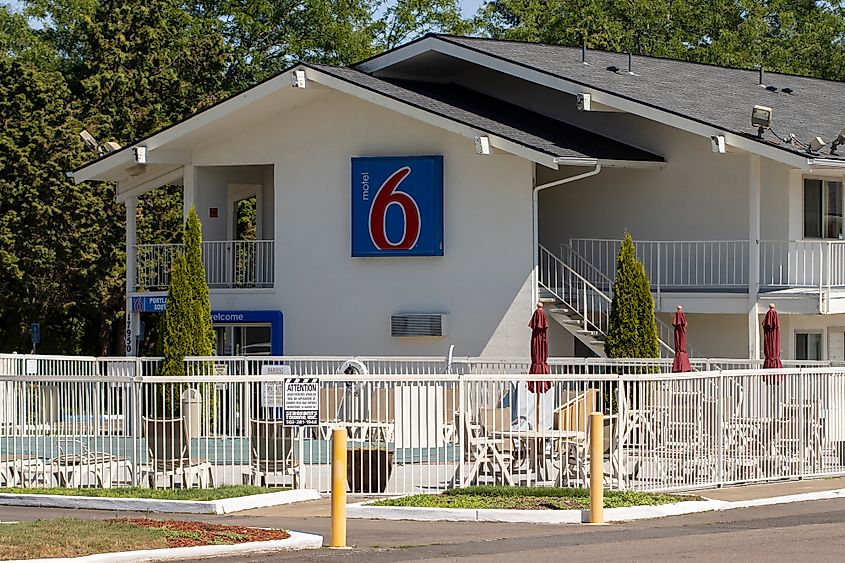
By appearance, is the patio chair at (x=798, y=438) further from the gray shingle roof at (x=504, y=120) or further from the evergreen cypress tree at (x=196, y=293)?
the evergreen cypress tree at (x=196, y=293)

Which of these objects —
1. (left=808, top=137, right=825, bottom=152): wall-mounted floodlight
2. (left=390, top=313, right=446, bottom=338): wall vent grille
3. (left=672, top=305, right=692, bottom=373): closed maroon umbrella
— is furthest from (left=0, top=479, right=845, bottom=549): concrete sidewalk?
(left=390, top=313, right=446, bottom=338): wall vent grille

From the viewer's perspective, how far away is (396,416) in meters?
20.2

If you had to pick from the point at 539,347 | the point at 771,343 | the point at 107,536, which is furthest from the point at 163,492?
the point at 771,343

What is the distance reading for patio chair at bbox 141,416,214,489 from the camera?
2030 centimetres

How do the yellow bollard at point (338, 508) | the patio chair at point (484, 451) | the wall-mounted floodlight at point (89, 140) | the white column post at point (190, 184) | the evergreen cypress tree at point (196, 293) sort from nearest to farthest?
the yellow bollard at point (338, 508), the patio chair at point (484, 451), the evergreen cypress tree at point (196, 293), the white column post at point (190, 184), the wall-mounted floodlight at point (89, 140)

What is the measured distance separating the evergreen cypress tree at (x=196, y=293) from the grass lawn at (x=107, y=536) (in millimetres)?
10624

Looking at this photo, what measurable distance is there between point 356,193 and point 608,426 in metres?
13.5

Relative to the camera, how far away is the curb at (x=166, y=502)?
18.7m

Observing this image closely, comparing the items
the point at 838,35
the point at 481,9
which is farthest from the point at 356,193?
the point at 481,9

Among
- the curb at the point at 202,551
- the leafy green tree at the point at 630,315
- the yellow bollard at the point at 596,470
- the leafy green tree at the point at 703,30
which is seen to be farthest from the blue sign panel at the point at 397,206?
the leafy green tree at the point at 703,30

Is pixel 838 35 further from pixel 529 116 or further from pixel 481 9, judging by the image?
pixel 529 116

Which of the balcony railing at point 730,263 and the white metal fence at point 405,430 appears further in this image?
the balcony railing at point 730,263

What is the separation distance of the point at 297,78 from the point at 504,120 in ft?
A: 13.9

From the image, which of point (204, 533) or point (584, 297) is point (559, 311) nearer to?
point (584, 297)
